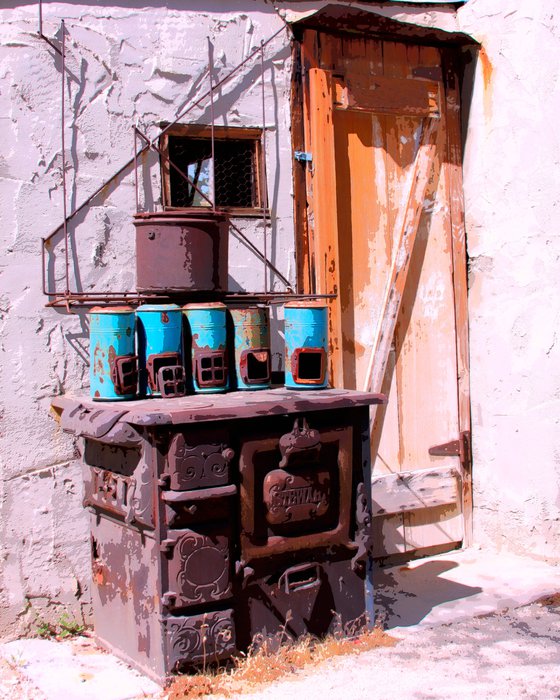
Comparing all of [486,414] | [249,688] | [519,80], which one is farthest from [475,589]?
[519,80]

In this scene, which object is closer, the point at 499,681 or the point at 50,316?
the point at 499,681

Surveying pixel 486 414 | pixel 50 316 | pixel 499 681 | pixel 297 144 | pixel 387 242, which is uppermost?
pixel 297 144

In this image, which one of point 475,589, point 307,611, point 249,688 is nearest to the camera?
point 249,688

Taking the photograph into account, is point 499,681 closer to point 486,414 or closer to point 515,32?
point 486,414

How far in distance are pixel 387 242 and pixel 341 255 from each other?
35cm

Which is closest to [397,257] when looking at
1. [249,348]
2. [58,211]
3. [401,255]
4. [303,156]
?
[401,255]

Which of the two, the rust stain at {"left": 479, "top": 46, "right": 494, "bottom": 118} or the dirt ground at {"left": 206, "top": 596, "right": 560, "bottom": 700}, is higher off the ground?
the rust stain at {"left": 479, "top": 46, "right": 494, "bottom": 118}

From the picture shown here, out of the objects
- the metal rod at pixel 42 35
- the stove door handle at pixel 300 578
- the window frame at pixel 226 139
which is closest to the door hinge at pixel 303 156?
the window frame at pixel 226 139

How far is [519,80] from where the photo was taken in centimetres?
526

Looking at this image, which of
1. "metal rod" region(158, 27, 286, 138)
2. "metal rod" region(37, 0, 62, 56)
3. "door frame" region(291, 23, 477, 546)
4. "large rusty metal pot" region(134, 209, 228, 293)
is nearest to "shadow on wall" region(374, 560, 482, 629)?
"door frame" region(291, 23, 477, 546)

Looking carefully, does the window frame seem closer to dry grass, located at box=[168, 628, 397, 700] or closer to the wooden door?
the wooden door

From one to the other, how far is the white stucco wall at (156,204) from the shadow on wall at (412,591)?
60 centimetres

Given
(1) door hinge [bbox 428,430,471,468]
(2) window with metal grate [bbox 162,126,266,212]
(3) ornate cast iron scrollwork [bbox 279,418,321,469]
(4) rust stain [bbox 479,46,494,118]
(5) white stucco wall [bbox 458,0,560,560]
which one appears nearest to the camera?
(3) ornate cast iron scrollwork [bbox 279,418,321,469]

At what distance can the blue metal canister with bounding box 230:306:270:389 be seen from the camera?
414 centimetres
